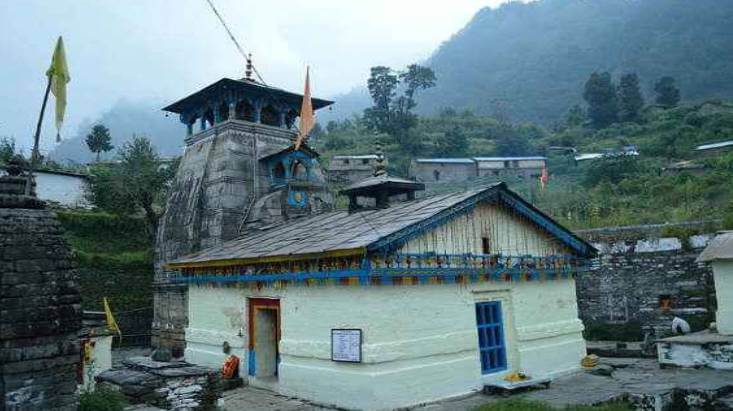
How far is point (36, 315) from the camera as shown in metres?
7.06

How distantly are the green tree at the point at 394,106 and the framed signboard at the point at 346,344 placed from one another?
165ft

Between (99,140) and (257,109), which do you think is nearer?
(257,109)

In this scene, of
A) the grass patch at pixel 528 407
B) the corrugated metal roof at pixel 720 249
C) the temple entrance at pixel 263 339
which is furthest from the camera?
the corrugated metal roof at pixel 720 249

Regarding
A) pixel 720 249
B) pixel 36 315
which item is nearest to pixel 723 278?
pixel 720 249

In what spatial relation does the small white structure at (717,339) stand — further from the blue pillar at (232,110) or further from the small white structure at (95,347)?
the blue pillar at (232,110)

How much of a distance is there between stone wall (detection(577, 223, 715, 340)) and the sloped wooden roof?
6.01 metres

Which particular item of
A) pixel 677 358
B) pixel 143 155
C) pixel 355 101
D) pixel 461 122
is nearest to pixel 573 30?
pixel 355 101

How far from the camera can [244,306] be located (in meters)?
12.4

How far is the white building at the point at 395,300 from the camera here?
9.45 meters

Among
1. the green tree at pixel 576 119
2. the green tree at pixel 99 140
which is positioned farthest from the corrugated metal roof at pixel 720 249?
the green tree at pixel 576 119

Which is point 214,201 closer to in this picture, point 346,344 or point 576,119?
point 346,344

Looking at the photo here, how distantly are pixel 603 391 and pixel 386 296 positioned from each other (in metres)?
4.60

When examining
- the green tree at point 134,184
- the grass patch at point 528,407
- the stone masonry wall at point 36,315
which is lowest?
the grass patch at point 528,407

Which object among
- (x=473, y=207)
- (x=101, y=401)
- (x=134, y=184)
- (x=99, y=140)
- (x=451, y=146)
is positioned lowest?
(x=101, y=401)
